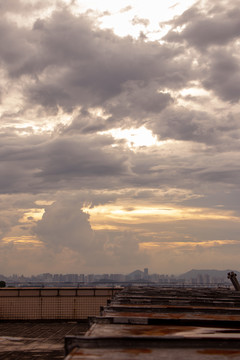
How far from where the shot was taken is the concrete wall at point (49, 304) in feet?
106

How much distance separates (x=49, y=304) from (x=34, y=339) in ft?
30.9

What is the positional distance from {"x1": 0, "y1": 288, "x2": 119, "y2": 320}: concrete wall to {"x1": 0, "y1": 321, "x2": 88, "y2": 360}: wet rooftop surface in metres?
0.89

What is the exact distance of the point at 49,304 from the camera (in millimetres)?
32656

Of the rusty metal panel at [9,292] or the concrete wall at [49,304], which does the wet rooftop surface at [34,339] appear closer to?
the concrete wall at [49,304]

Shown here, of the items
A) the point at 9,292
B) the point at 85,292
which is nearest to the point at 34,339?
the point at 85,292

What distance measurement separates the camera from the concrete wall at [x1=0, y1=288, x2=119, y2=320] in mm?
32406

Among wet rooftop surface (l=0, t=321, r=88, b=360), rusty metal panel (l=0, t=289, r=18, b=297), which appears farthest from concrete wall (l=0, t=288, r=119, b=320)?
wet rooftop surface (l=0, t=321, r=88, b=360)

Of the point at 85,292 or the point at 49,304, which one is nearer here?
the point at 49,304

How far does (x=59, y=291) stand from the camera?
1312 inches

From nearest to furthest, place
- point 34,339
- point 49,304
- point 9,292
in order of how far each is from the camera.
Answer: point 34,339
point 49,304
point 9,292

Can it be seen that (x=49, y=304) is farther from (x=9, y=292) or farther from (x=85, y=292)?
(x=9, y=292)

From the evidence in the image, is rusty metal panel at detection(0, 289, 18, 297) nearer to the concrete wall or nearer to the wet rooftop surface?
the concrete wall

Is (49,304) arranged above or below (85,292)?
below

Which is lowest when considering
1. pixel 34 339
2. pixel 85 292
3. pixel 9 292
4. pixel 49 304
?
pixel 34 339
